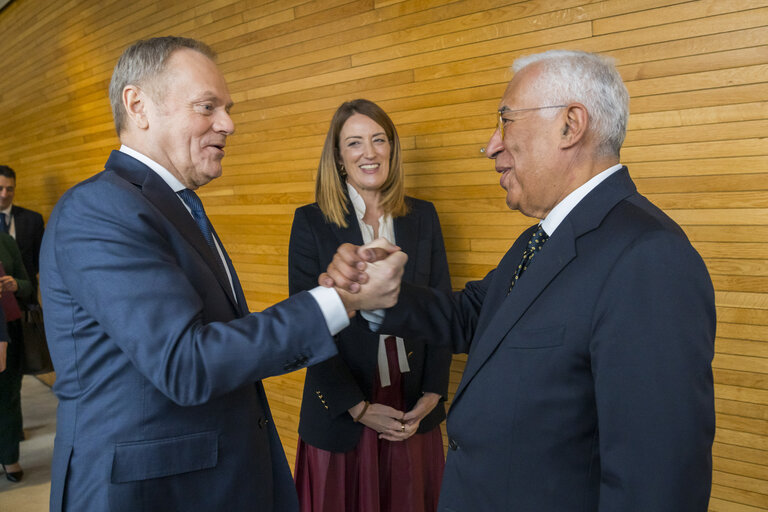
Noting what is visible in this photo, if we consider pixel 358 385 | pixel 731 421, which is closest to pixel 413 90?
pixel 358 385

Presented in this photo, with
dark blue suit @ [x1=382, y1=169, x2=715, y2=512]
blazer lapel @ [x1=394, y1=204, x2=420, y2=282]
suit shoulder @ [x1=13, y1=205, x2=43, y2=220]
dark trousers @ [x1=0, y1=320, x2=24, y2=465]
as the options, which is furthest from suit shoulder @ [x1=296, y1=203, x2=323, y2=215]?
suit shoulder @ [x1=13, y1=205, x2=43, y2=220]

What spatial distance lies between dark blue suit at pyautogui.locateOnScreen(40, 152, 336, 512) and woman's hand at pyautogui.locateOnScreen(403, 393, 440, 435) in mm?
996

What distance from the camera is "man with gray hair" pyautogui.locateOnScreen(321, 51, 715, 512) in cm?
112

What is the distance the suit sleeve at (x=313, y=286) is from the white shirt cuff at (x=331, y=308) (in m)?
0.97

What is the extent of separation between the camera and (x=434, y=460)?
8.68 ft

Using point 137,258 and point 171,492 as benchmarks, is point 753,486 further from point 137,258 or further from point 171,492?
point 137,258

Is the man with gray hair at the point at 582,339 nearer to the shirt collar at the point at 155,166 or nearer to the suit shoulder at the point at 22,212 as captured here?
the shirt collar at the point at 155,166

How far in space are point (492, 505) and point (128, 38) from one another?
15.4ft

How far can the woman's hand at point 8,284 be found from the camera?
12.7ft

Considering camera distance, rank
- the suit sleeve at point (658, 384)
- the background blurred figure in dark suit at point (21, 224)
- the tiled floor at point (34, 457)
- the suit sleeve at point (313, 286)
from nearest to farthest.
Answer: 1. the suit sleeve at point (658, 384)
2. the suit sleeve at point (313, 286)
3. the tiled floor at point (34, 457)
4. the background blurred figure in dark suit at point (21, 224)

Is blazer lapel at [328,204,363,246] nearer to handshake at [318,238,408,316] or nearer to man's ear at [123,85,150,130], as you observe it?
handshake at [318,238,408,316]

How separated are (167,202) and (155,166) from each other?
0.15 m

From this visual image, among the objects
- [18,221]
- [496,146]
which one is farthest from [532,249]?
[18,221]

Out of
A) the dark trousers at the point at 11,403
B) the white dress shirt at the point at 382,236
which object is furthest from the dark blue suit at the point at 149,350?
the dark trousers at the point at 11,403
